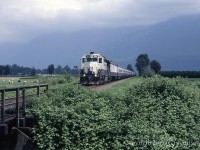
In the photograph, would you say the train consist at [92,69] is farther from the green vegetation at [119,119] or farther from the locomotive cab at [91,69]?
the green vegetation at [119,119]

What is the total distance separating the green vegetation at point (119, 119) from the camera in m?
14.0

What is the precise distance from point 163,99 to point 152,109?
5.51 feet

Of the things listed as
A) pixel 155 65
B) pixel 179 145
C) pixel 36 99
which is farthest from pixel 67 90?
pixel 155 65

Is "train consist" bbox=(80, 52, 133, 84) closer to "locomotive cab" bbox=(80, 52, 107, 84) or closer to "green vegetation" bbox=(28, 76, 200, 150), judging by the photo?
"locomotive cab" bbox=(80, 52, 107, 84)

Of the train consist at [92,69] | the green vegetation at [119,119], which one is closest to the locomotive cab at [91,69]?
the train consist at [92,69]

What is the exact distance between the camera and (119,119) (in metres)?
15.8

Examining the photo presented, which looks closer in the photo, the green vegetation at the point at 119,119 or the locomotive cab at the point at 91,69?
the green vegetation at the point at 119,119

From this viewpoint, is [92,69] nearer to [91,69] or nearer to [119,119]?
[91,69]

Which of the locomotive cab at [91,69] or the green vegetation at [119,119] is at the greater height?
the locomotive cab at [91,69]

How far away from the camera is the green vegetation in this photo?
46.1 feet

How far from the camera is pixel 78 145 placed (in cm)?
1395

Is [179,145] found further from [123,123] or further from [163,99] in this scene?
[163,99]

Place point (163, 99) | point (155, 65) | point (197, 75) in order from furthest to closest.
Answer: point (155, 65)
point (197, 75)
point (163, 99)

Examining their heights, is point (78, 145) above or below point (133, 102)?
below
